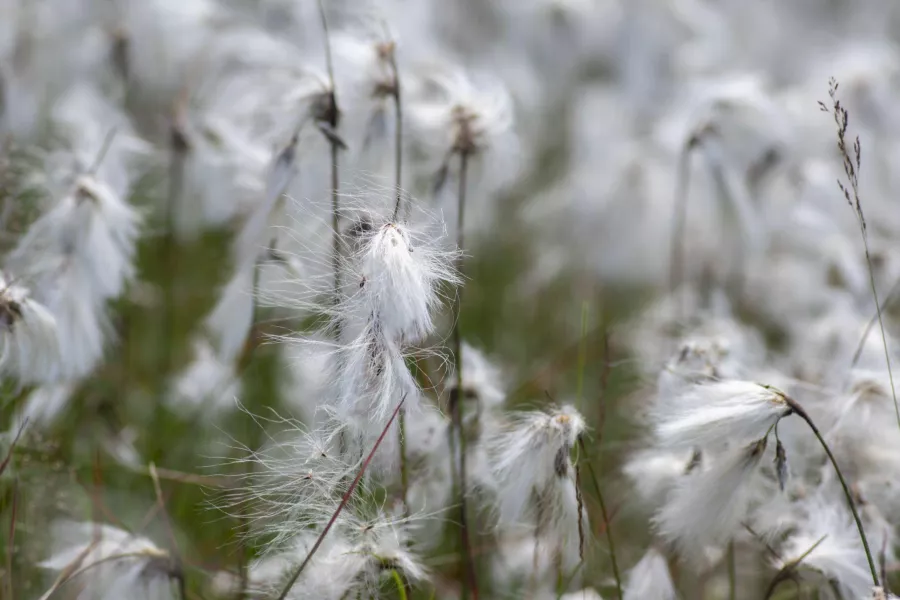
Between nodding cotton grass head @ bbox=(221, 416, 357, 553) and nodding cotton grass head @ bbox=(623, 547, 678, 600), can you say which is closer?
nodding cotton grass head @ bbox=(221, 416, 357, 553)

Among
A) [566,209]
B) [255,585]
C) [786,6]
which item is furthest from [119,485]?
[786,6]

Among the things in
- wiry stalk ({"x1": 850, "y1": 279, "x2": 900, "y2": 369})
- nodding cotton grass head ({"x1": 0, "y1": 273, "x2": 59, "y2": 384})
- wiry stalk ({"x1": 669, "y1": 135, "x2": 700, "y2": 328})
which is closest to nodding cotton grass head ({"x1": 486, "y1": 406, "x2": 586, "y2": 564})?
wiry stalk ({"x1": 850, "y1": 279, "x2": 900, "y2": 369})

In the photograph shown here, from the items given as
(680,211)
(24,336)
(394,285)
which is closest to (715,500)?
(394,285)

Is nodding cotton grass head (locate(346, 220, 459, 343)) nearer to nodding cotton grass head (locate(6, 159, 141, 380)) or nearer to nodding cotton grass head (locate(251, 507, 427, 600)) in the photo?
nodding cotton grass head (locate(251, 507, 427, 600))

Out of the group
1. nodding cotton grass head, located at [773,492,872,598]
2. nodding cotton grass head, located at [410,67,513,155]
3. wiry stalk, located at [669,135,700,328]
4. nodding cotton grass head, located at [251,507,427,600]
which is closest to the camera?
nodding cotton grass head, located at [251,507,427,600]

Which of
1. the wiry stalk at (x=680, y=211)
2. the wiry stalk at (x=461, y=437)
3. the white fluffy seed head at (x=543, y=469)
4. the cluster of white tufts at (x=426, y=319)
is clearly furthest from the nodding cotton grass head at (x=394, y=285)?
the wiry stalk at (x=680, y=211)

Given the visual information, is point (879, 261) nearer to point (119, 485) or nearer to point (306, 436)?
point (306, 436)
